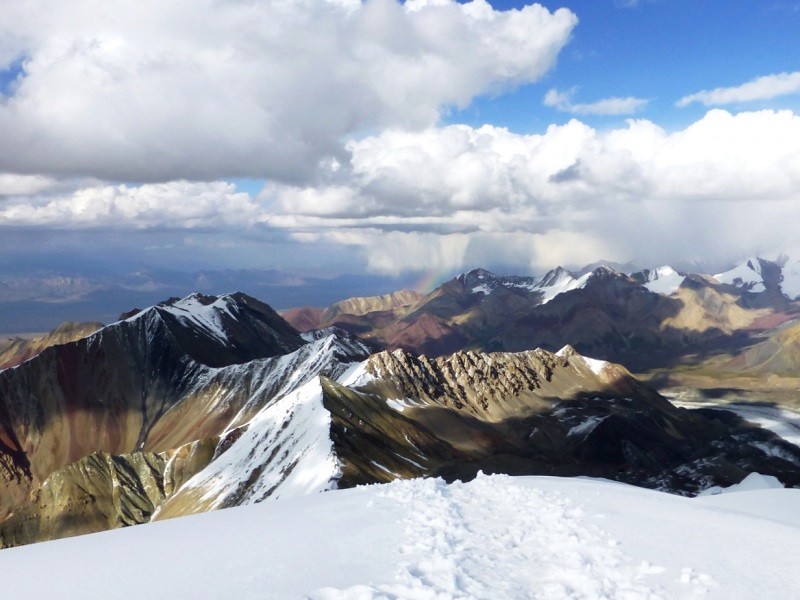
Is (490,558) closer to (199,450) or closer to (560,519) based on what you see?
(560,519)

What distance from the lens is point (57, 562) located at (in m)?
16.7


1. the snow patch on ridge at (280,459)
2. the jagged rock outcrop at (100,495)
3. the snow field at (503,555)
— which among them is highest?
the snow field at (503,555)

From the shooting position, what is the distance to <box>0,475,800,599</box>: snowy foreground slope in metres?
14.3

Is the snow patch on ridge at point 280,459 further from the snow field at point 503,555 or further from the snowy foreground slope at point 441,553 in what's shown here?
the snow field at point 503,555

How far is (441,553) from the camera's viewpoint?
16.4 m

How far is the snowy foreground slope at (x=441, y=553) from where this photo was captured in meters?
14.3

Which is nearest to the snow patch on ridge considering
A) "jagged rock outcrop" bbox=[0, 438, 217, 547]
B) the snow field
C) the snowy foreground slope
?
"jagged rock outcrop" bbox=[0, 438, 217, 547]

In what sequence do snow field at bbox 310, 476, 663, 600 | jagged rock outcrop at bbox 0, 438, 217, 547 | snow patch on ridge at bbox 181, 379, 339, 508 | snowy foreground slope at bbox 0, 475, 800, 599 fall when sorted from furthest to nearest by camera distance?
jagged rock outcrop at bbox 0, 438, 217, 547 → snow patch on ridge at bbox 181, 379, 339, 508 → snowy foreground slope at bbox 0, 475, 800, 599 → snow field at bbox 310, 476, 663, 600

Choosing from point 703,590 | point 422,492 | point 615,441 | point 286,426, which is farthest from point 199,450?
point 703,590

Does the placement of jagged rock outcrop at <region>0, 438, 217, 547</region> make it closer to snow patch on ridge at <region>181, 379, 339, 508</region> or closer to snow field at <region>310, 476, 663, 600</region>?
snow patch on ridge at <region>181, 379, 339, 508</region>

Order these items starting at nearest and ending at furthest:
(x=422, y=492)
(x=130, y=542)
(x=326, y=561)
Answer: (x=326, y=561) → (x=130, y=542) → (x=422, y=492)

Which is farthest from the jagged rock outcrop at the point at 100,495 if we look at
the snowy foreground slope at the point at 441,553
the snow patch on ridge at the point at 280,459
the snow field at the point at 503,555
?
the snow field at the point at 503,555

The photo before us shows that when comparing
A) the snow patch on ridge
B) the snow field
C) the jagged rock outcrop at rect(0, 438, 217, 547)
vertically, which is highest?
the snow field

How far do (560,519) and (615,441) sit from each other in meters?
197
